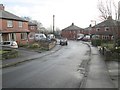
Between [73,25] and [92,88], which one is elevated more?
[73,25]

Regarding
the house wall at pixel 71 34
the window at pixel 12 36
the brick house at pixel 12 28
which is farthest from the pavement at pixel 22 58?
the house wall at pixel 71 34

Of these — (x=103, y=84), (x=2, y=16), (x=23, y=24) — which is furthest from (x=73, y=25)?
(x=103, y=84)

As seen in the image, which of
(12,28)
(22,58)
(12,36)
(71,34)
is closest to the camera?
(22,58)

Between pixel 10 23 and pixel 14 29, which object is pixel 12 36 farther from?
pixel 10 23

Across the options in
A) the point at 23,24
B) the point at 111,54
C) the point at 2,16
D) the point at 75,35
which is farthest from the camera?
the point at 75,35

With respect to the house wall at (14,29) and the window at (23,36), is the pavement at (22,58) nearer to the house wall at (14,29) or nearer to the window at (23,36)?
the house wall at (14,29)

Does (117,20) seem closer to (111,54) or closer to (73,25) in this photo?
(111,54)

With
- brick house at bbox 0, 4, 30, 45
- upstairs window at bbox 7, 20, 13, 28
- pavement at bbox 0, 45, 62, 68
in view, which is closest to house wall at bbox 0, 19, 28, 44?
brick house at bbox 0, 4, 30, 45

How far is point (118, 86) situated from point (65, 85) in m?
2.78

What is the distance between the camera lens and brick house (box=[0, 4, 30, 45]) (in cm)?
4215

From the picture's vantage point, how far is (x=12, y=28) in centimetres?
4531

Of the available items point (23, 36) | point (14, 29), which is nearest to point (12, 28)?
point (14, 29)

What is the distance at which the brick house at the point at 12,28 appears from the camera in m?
42.2

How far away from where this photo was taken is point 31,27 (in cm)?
8181
